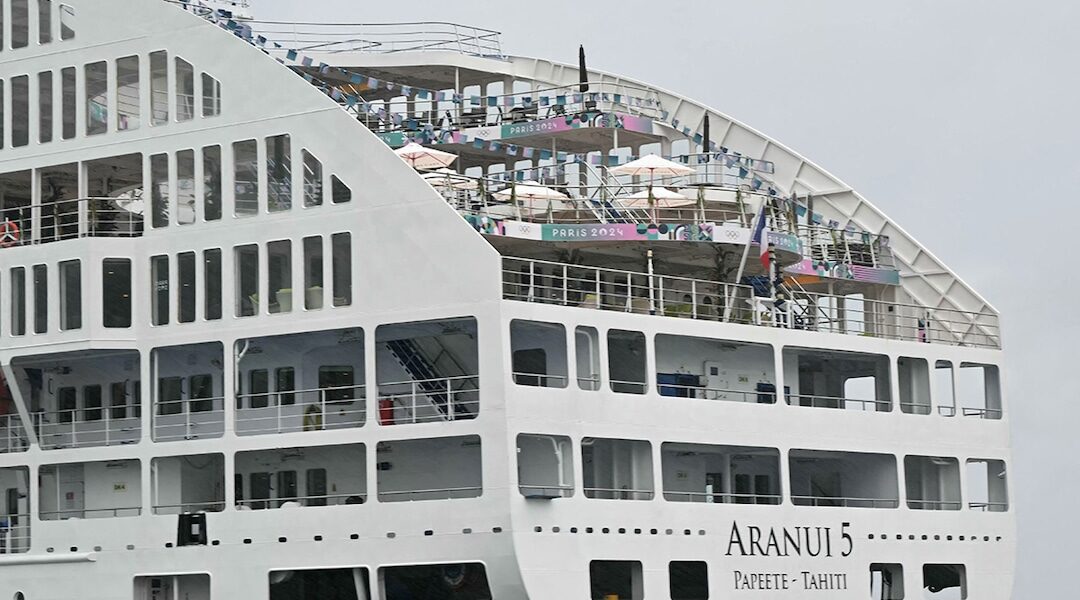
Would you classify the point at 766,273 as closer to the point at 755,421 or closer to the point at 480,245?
the point at 755,421

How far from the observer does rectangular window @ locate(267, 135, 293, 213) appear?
40.1 meters

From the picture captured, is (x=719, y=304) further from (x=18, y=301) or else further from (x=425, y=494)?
(x=18, y=301)

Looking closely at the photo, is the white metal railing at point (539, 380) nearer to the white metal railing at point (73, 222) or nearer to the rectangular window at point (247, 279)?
the rectangular window at point (247, 279)

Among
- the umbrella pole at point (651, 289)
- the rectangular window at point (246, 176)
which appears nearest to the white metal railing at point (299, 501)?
the rectangular window at point (246, 176)

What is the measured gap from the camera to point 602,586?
39875 mm

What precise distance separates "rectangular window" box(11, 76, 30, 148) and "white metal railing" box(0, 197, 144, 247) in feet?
4.52

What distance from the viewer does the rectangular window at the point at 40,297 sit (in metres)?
41.5

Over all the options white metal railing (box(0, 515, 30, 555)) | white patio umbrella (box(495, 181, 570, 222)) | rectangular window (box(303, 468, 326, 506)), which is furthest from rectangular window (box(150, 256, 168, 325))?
white patio umbrella (box(495, 181, 570, 222))

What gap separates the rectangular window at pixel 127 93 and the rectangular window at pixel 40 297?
3164 millimetres

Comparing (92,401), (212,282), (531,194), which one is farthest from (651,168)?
(92,401)

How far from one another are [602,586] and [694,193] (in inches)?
389

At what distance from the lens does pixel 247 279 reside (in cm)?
4044

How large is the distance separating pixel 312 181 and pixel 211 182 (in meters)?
2.38

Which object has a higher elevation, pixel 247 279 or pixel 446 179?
pixel 446 179
